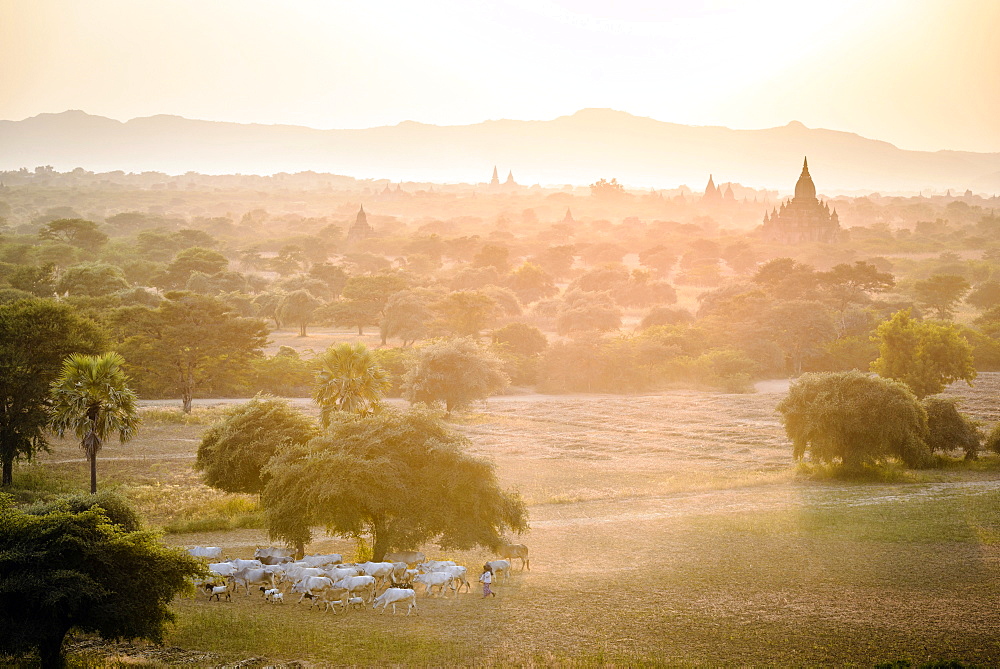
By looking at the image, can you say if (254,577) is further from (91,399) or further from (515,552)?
(91,399)

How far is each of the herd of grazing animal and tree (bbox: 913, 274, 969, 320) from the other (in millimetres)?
77648

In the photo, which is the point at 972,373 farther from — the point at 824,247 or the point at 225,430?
the point at 824,247

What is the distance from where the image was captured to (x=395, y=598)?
1916 cm

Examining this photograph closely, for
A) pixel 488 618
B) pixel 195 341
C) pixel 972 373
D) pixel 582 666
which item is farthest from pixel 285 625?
pixel 972 373

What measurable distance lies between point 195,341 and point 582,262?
9140 centimetres

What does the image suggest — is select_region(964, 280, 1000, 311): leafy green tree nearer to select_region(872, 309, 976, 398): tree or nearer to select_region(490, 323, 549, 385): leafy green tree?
select_region(872, 309, 976, 398): tree

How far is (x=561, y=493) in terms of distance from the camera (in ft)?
108

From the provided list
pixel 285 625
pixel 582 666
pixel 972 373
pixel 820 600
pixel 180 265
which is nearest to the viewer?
pixel 582 666

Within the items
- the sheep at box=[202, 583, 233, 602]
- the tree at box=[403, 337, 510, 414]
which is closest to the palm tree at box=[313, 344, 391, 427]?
the sheep at box=[202, 583, 233, 602]

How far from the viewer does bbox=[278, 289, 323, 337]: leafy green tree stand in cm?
7806

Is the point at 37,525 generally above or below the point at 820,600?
above

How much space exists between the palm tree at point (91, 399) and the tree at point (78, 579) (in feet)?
32.5

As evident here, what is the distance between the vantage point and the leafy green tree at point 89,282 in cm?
7562

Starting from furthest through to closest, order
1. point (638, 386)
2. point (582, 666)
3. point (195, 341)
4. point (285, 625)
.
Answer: point (638, 386) < point (195, 341) < point (285, 625) < point (582, 666)
